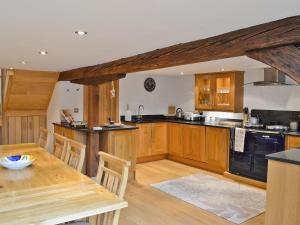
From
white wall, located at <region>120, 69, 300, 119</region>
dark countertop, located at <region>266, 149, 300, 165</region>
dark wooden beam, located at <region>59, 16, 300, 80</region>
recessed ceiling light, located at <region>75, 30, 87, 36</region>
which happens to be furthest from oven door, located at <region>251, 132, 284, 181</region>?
recessed ceiling light, located at <region>75, 30, 87, 36</region>

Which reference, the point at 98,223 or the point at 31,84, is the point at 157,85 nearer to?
the point at 31,84

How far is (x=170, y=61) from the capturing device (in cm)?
263

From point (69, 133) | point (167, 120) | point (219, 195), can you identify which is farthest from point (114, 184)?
point (167, 120)

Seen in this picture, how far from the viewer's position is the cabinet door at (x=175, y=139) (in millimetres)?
5887

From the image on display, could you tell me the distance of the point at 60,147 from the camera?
326 cm

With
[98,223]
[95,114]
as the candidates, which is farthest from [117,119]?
[98,223]

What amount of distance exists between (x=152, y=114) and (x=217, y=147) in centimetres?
206

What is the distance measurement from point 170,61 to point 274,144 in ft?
8.40

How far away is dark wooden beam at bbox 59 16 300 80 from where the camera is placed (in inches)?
67.8

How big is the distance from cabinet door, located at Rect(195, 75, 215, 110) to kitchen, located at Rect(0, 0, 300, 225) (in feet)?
0.08

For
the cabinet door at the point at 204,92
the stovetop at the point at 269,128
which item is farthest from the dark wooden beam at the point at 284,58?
the cabinet door at the point at 204,92

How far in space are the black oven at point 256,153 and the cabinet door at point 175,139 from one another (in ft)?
4.42

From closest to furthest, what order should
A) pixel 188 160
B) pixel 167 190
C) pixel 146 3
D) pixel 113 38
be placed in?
pixel 146 3, pixel 113 38, pixel 167 190, pixel 188 160

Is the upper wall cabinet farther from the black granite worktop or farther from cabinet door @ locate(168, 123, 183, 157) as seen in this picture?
cabinet door @ locate(168, 123, 183, 157)
